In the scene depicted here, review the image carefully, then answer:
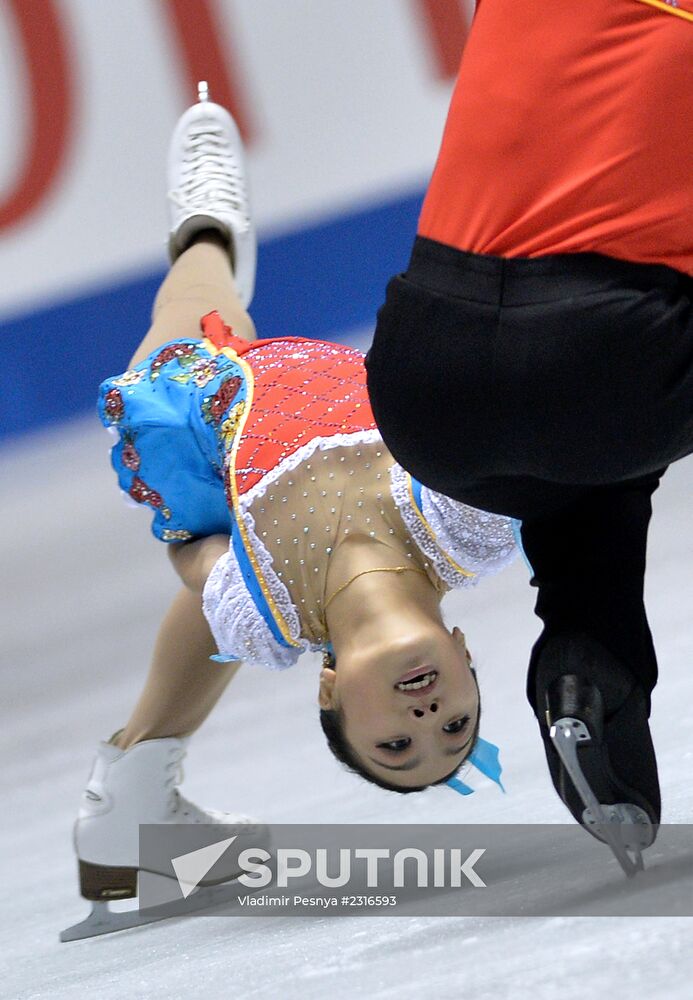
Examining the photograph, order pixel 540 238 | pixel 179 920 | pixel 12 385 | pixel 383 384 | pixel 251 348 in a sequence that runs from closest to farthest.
→ pixel 540 238
pixel 383 384
pixel 179 920
pixel 251 348
pixel 12 385

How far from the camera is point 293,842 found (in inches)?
74.1

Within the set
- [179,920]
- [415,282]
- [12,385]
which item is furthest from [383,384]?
[12,385]

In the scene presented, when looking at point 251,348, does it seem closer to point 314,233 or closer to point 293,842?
point 293,842

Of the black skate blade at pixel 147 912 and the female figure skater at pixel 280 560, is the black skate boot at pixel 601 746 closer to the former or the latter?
the female figure skater at pixel 280 560

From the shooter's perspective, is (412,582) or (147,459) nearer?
(412,582)

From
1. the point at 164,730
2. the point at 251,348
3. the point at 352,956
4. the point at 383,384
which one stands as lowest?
the point at 164,730

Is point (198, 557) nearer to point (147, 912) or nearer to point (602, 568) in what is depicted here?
point (147, 912)

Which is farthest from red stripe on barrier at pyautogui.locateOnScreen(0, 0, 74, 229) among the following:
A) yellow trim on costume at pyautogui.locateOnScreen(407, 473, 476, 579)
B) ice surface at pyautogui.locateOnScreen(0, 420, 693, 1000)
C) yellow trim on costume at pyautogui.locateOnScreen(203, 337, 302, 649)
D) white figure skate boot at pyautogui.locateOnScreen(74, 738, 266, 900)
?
yellow trim on costume at pyautogui.locateOnScreen(407, 473, 476, 579)

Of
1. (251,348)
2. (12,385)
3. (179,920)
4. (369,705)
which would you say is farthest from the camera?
(12,385)

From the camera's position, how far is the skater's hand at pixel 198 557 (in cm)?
174

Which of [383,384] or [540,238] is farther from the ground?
[540,238]

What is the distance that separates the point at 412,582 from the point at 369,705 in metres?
0.14

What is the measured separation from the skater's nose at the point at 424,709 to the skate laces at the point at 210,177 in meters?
1.26

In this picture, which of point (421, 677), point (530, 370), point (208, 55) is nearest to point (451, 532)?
point (421, 677)
